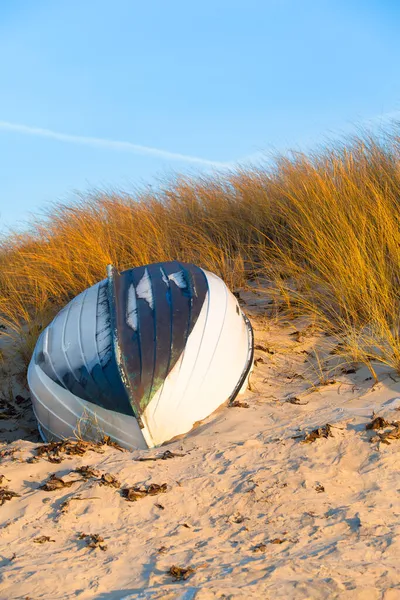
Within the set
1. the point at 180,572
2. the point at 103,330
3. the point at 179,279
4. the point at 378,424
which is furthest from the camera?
the point at 179,279

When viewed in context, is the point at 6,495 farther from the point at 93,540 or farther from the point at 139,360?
the point at 139,360

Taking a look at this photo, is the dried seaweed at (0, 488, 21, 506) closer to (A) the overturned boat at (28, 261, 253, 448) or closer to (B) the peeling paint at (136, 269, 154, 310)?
(A) the overturned boat at (28, 261, 253, 448)

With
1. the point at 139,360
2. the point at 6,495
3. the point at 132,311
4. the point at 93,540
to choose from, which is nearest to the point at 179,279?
the point at 132,311

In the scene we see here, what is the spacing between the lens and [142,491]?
3201mm

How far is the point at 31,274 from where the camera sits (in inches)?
264

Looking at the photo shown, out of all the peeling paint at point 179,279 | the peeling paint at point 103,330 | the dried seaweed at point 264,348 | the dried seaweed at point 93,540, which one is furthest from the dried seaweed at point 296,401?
the dried seaweed at point 93,540

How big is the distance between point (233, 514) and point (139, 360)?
3.44ft

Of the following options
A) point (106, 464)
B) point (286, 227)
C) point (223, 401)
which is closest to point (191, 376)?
point (223, 401)

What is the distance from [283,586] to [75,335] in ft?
6.98

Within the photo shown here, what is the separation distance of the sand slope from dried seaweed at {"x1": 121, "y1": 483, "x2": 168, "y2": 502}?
0.02 metres

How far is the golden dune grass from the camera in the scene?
5.21 metres

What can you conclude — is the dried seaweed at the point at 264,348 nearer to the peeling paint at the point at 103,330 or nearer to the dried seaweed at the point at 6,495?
the peeling paint at the point at 103,330

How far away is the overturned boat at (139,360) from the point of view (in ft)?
12.0

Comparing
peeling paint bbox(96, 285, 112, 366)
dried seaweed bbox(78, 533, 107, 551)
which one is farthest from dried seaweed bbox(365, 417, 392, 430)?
dried seaweed bbox(78, 533, 107, 551)
